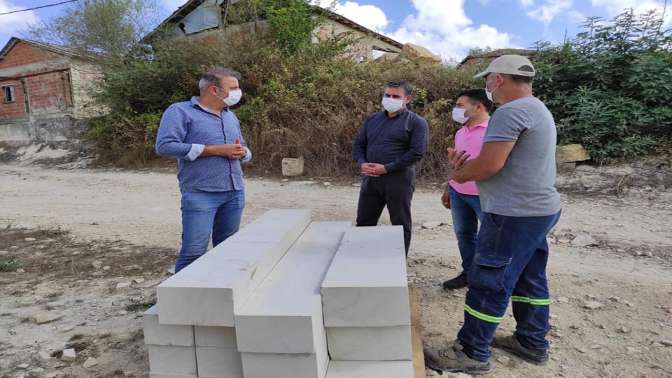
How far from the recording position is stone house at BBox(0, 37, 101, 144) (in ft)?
52.5

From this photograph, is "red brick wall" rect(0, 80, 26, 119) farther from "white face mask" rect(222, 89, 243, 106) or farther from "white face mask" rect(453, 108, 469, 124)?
"white face mask" rect(453, 108, 469, 124)

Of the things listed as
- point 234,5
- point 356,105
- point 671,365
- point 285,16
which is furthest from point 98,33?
point 671,365

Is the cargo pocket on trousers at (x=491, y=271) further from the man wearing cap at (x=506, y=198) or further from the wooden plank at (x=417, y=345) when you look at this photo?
the wooden plank at (x=417, y=345)

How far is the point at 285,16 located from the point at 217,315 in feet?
39.4

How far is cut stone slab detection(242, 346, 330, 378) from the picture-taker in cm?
192

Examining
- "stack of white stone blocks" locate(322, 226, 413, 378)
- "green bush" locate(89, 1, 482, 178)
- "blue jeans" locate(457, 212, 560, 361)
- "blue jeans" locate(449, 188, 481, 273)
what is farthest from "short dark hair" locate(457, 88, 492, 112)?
"green bush" locate(89, 1, 482, 178)

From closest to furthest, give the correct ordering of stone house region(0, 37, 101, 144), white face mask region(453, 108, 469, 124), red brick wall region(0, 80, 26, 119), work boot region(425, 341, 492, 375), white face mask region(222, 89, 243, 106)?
work boot region(425, 341, 492, 375), white face mask region(222, 89, 243, 106), white face mask region(453, 108, 469, 124), stone house region(0, 37, 101, 144), red brick wall region(0, 80, 26, 119)

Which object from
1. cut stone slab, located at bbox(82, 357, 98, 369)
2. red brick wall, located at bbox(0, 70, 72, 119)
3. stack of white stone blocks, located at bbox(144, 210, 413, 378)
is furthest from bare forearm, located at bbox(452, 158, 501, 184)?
red brick wall, located at bbox(0, 70, 72, 119)

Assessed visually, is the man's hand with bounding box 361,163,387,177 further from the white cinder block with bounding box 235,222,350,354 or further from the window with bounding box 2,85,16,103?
the window with bounding box 2,85,16,103

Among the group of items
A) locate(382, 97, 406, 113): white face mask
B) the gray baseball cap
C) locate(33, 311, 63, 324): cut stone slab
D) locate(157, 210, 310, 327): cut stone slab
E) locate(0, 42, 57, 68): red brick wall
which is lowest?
locate(33, 311, 63, 324): cut stone slab

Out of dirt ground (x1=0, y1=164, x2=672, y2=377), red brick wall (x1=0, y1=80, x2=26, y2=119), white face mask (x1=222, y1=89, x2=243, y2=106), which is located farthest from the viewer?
red brick wall (x1=0, y1=80, x2=26, y2=119)

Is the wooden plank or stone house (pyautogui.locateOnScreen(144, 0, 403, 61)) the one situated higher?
stone house (pyautogui.locateOnScreen(144, 0, 403, 61))

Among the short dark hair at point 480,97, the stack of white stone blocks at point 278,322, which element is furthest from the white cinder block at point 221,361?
the short dark hair at point 480,97

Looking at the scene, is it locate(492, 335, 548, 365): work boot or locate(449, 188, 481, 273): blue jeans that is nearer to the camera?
locate(492, 335, 548, 365): work boot
